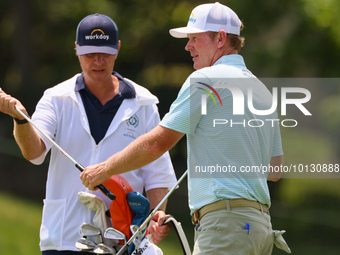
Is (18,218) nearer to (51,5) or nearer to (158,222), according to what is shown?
(158,222)

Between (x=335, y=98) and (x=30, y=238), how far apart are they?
4745 mm

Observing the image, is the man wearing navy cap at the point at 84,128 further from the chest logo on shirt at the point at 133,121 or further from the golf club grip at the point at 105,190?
the golf club grip at the point at 105,190

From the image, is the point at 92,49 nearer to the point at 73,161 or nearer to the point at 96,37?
the point at 96,37

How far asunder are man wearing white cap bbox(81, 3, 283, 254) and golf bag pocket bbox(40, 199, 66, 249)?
2.34 ft

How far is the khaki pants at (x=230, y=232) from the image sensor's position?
11.7 ft

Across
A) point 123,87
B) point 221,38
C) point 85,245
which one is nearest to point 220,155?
point 221,38

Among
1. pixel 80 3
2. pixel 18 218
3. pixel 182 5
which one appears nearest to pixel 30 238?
pixel 18 218

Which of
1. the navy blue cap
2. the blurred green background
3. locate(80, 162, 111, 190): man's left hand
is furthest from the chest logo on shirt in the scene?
A: the blurred green background

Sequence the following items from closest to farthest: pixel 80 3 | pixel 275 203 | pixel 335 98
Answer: pixel 335 98 → pixel 275 203 → pixel 80 3

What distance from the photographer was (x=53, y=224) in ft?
14.3

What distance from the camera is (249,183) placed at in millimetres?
3662

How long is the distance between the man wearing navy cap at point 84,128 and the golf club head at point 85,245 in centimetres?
15

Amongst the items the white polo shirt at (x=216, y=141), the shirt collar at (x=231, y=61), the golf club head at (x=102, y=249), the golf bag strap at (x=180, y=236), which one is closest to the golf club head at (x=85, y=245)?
the golf club head at (x=102, y=249)

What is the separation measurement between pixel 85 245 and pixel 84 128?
693 mm
